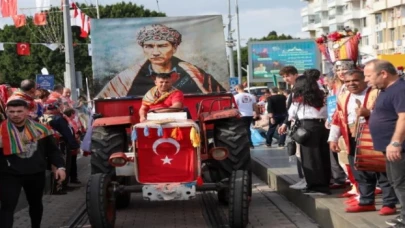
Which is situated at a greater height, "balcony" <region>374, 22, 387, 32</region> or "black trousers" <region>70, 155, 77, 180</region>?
"balcony" <region>374, 22, 387, 32</region>

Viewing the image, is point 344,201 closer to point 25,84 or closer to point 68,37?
point 25,84

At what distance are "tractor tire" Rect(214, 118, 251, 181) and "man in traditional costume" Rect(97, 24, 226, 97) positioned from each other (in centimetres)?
228

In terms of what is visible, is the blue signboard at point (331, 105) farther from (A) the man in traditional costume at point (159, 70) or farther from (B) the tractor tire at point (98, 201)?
(B) the tractor tire at point (98, 201)

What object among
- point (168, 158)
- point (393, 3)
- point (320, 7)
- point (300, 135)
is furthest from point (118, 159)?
point (320, 7)

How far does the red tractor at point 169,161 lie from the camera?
893 centimetres

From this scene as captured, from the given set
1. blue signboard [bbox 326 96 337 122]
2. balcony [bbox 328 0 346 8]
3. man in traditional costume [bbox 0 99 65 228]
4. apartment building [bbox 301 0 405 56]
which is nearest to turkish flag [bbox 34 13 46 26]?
blue signboard [bbox 326 96 337 122]

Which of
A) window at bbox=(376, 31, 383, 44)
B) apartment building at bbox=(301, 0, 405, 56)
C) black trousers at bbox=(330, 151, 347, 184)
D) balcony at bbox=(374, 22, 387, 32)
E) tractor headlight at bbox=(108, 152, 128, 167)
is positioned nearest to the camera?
tractor headlight at bbox=(108, 152, 128, 167)

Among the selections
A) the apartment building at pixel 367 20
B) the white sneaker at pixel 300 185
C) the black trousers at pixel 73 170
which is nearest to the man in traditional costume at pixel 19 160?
the white sneaker at pixel 300 185

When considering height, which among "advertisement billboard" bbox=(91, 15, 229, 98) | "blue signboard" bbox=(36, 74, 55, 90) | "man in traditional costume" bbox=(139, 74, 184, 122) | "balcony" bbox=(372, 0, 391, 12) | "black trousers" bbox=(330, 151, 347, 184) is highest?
"balcony" bbox=(372, 0, 391, 12)

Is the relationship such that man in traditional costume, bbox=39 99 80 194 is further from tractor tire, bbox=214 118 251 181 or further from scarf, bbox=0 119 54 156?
scarf, bbox=0 119 54 156

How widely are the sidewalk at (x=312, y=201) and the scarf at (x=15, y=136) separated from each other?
130 inches

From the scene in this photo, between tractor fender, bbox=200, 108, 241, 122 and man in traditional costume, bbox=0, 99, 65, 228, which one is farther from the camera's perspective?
tractor fender, bbox=200, 108, 241, 122

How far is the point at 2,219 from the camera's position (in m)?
7.76

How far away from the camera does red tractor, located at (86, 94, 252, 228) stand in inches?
352
